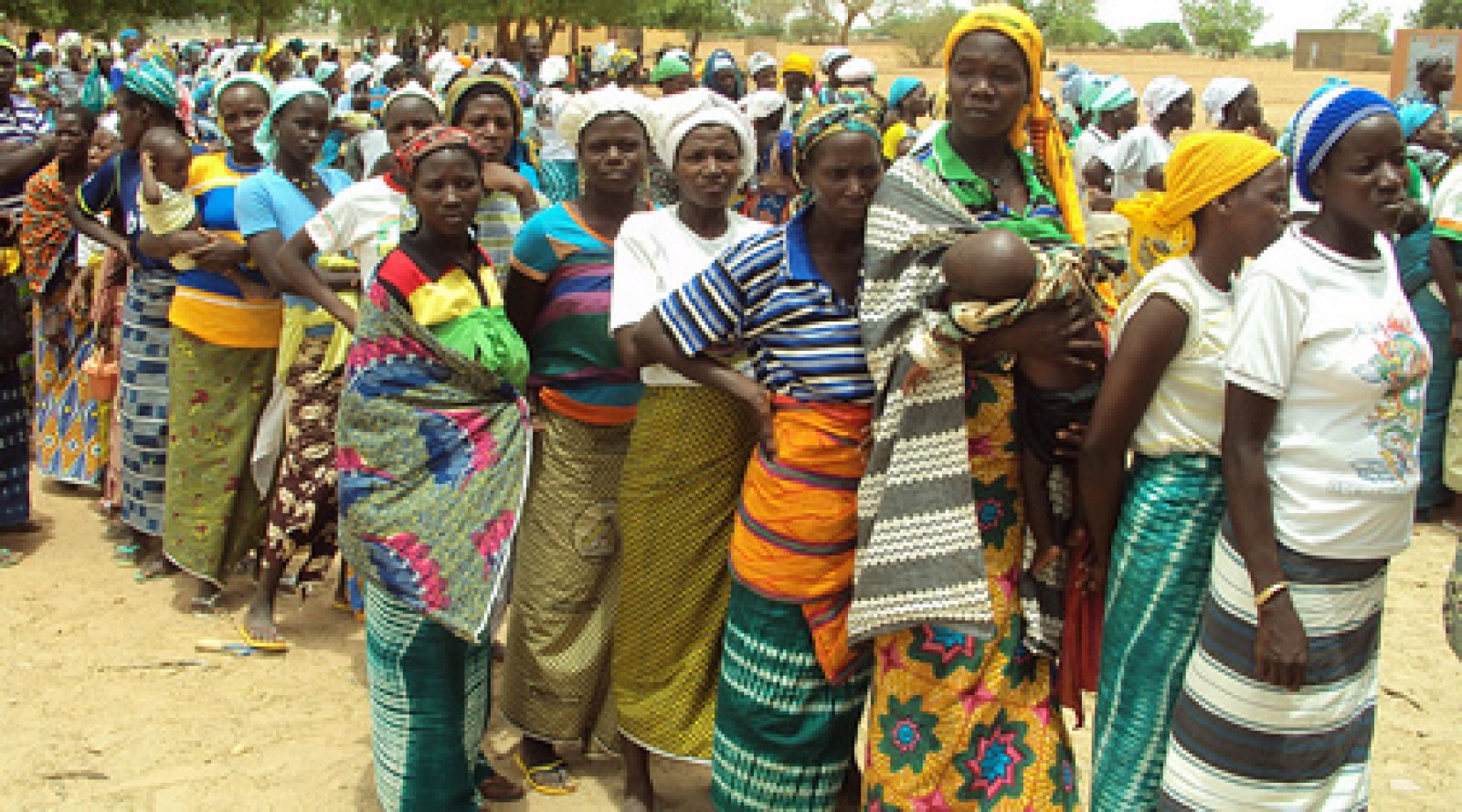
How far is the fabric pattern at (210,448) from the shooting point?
5484mm

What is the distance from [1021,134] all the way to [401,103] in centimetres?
246

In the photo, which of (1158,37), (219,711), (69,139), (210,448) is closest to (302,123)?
(210,448)

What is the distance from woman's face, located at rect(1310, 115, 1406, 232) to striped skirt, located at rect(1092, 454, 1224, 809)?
557mm

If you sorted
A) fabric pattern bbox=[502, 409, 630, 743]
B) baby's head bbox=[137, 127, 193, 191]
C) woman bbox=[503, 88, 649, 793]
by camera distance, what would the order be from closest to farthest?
woman bbox=[503, 88, 649, 793] < fabric pattern bbox=[502, 409, 630, 743] < baby's head bbox=[137, 127, 193, 191]

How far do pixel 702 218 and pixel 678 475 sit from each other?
70 centimetres

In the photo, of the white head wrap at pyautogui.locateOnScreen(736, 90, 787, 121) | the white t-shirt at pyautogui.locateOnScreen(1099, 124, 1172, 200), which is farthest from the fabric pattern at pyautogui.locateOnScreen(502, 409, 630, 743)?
the white t-shirt at pyautogui.locateOnScreen(1099, 124, 1172, 200)

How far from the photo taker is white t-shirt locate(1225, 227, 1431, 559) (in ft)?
8.55

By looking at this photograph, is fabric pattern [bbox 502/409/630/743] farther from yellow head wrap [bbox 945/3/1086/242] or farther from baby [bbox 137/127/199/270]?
baby [bbox 137/127/199/270]

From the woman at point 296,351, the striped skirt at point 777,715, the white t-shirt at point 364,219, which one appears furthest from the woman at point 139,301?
the striped skirt at point 777,715

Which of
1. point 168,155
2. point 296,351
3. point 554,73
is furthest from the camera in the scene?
point 554,73

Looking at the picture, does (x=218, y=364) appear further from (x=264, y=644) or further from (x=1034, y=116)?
(x=1034, y=116)

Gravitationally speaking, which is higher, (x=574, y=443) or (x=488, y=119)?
(x=488, y=119)

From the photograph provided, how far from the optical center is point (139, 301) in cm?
580

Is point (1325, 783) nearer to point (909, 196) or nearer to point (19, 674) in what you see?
point (909, 196)
